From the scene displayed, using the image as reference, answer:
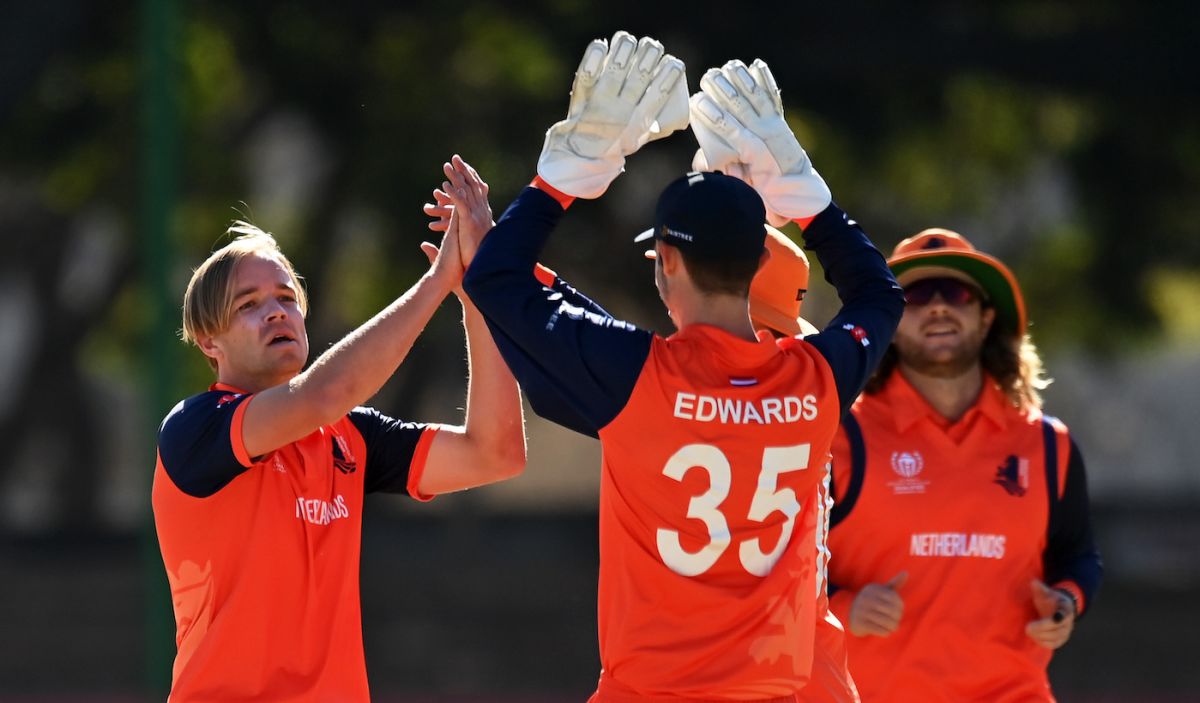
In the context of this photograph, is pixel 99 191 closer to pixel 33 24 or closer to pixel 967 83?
pixel 33 24

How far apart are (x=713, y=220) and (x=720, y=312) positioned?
0.62 ft

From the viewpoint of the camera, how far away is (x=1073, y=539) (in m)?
4.31

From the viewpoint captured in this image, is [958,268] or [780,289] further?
[958,268]

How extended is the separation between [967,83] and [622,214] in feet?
9.50

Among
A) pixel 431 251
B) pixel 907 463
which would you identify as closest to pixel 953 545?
pixel 907 463

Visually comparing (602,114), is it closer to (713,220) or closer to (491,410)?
(713,220)

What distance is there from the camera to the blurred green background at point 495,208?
11.0 metres

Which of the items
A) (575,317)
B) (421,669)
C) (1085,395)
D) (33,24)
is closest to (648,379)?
(575,317)

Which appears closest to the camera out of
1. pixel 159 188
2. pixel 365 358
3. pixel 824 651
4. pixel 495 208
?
pixel 365 358

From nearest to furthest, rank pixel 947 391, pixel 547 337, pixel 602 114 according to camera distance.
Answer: pixel 547 337, pixel 602 114, pixel 947 391

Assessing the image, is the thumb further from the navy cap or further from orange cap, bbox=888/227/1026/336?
orange cap, bbox=888/227/1026/336

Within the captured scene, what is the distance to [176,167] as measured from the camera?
812cm

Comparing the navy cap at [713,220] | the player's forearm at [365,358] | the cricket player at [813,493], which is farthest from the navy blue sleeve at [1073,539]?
the player's forearm at [365,358]

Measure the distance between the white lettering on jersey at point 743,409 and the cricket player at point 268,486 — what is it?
2.08ft
